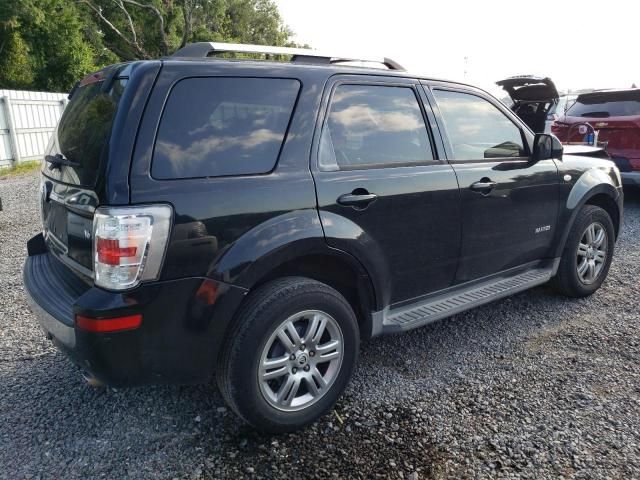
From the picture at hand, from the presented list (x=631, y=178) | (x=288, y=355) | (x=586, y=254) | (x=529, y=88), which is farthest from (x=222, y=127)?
(x=631, y=178)

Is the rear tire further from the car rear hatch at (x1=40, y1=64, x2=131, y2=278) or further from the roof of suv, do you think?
the car rear hatch at (x1=40, y1=64, x2=131, y2=278)

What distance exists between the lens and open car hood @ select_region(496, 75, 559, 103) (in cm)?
670

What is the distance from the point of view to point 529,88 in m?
6.98

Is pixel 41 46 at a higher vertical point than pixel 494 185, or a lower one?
higher

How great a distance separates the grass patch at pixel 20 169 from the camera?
12.6m

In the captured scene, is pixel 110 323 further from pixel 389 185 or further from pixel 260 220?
pixel 389 185

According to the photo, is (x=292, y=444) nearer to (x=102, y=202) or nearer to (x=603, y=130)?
(x=102, y=202)

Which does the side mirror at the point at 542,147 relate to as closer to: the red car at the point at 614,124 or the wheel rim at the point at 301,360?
the wheel rim at the point at 301,360

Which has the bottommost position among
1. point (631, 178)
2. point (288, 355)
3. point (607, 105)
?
point (631, 178)

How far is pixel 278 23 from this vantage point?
4144 centimetres

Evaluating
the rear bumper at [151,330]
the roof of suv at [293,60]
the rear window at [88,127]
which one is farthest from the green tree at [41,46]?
the rear bumper at [151,330]

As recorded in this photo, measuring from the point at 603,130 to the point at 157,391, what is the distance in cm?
753

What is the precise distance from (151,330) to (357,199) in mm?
1224

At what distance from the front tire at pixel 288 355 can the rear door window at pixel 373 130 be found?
73cm
